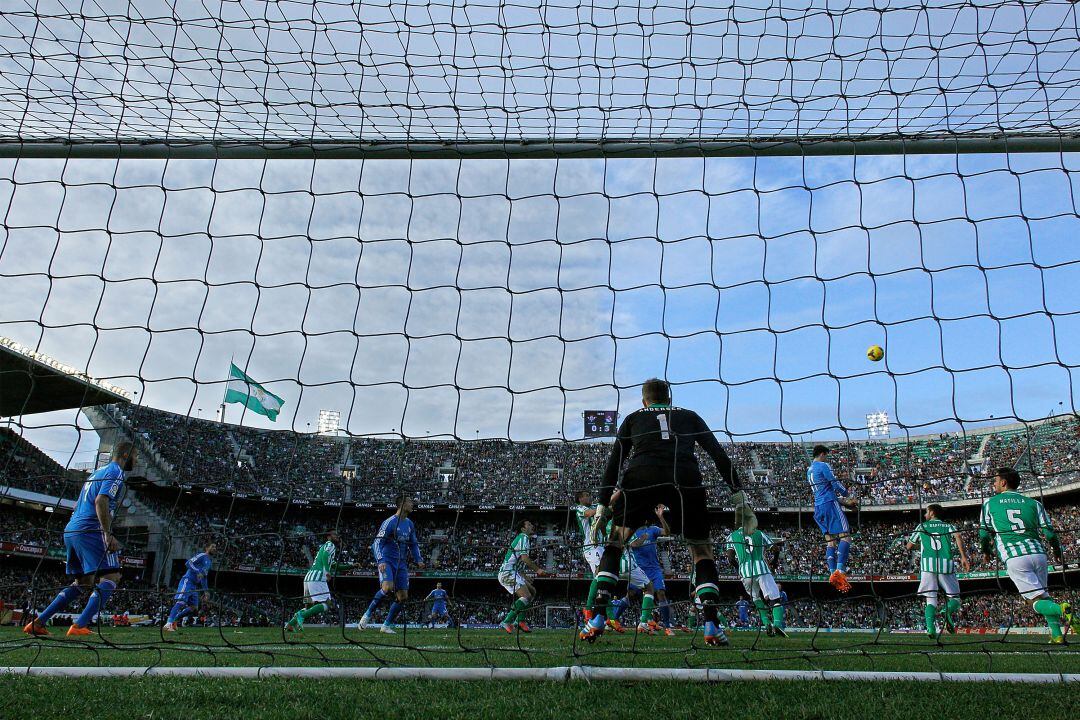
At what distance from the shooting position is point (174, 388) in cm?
504

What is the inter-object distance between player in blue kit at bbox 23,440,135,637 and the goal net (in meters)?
1.06

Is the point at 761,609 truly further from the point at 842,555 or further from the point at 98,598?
the point at 98,598

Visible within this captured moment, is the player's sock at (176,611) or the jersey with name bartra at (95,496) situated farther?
the player's sock at (176,611)

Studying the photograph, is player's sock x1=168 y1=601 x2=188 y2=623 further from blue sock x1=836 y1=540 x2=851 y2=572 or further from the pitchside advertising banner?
blue sock x1=836 y1=540 x2=851 y2=572

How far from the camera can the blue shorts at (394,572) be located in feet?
31.7

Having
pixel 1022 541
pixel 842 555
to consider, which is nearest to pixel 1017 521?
pixel 1022 541

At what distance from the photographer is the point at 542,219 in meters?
5.39

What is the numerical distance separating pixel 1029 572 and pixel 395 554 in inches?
286

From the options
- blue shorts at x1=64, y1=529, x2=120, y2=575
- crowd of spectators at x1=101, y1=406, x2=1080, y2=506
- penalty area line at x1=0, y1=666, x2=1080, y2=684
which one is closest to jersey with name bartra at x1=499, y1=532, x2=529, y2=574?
crowd of spectators at x1=101, y1=406, x2=1080, y2=506

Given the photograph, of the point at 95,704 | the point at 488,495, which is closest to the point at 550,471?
the point at 488,495

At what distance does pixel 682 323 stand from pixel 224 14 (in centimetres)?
417

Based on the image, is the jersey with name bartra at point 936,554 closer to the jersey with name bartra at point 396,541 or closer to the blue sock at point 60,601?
the jersey with name bartra at point 396,541

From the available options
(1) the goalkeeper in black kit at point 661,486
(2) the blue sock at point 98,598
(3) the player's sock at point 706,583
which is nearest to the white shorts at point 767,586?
(1) the goalkeeper in black kit at point 661,486

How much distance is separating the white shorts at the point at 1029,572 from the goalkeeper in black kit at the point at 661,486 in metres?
3.19
